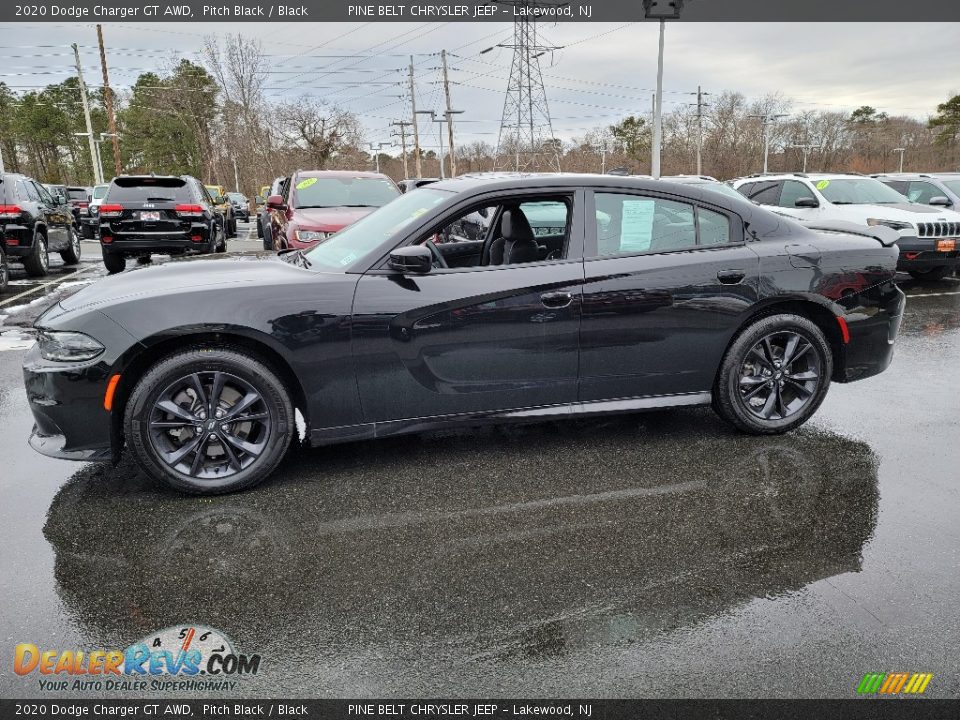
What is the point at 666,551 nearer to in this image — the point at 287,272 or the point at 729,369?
the point at 729,369

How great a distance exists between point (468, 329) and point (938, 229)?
986 centimetres

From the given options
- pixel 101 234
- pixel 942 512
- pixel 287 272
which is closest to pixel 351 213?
pixel 101 234

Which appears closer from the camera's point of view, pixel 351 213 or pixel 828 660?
pixel 828 660

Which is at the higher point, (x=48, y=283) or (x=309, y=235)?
(x=309, y=235)

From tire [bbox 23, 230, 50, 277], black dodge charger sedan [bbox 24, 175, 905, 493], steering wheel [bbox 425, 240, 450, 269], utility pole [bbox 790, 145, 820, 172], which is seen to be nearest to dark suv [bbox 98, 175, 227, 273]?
tire [bbox 23, 230, 50, 277]

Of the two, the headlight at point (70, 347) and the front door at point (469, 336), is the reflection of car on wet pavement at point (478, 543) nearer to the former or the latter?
the front door at point (469, 336)

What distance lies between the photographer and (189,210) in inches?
495

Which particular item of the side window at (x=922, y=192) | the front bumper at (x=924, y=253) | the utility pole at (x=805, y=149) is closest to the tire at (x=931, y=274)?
the front bumper at (x=924, y=253)

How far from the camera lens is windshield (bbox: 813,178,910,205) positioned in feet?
38.9

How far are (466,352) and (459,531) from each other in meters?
0.99

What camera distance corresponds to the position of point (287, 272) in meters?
3.91

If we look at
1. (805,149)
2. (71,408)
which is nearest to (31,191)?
(71,408)

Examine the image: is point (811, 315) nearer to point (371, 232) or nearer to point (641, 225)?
point (641, 225)

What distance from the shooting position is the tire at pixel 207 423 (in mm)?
3523
